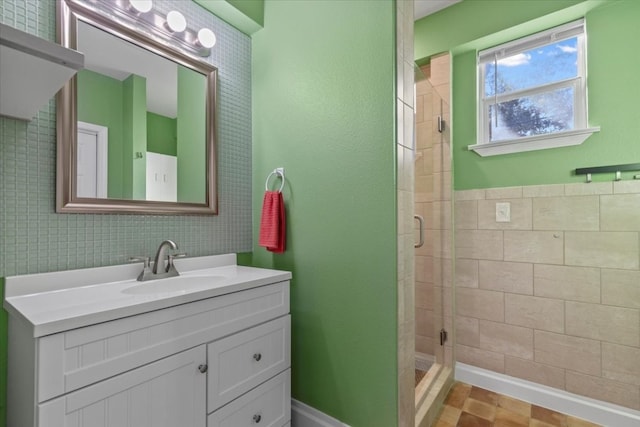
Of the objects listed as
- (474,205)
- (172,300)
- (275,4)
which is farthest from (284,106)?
(474,205)

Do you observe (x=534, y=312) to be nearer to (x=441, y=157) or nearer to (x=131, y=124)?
(x=441, y=157)

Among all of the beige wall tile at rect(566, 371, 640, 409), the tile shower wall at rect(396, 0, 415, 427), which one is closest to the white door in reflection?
the tile shower wall at rect(396, 0, 415, 427)

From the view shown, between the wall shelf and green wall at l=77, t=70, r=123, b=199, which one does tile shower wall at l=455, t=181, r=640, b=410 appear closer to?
green wall at l=77, t=70, r=123, b=199

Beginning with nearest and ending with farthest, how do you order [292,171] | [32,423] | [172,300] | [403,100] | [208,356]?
[32,423] → [172,300] → [208,356] → [403,100] → [292,171]

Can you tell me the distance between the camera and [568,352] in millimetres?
1812

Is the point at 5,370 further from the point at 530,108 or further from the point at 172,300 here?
the point at 530,108

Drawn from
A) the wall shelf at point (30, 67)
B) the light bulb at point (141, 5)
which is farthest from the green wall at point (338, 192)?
the wall shelf at point (30, 67)

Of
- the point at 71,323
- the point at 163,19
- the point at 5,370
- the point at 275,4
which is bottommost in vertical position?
the point at 5,370

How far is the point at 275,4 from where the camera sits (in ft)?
5.73

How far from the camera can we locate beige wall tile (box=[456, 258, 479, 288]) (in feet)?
7.11

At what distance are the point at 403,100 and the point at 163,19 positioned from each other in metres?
1.26

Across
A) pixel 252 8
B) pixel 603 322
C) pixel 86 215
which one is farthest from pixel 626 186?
pixel 86 215

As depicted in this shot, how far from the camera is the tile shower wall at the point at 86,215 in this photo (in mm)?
1065

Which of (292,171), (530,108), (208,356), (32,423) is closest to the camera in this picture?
(32,423)
